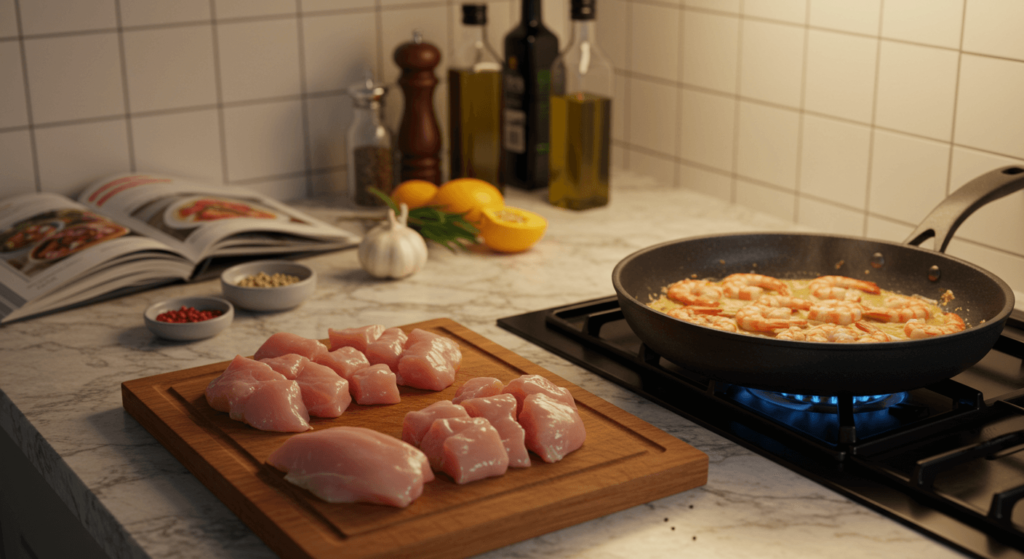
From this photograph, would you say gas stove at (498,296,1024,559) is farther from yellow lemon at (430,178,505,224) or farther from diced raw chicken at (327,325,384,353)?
yellow lemon at (430,178,505,224)

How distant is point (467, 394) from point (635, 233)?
83 centimetres

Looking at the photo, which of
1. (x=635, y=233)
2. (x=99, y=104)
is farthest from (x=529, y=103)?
(x=99, y=104)

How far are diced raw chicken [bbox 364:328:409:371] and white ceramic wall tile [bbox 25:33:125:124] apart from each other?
91cm

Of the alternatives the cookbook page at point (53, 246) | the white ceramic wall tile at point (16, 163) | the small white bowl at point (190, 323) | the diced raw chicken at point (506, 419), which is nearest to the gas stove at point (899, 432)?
the diced raw chicken at point (506, 419)

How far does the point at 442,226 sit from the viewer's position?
5.45 ft

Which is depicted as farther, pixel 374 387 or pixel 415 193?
pixel 415 193

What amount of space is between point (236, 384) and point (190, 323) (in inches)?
11.6

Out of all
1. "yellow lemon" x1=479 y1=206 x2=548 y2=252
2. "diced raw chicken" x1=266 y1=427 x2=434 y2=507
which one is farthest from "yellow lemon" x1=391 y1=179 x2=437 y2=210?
"diced raw chicken" x1=266 y1=427 x2=434 y2=507

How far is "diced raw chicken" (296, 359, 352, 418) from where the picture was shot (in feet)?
3.33

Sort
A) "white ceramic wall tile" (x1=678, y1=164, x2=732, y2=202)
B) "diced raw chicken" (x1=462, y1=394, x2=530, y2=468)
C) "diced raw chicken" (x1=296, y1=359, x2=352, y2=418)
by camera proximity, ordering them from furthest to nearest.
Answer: "white ceramic wall tile" (x1=678, y1=164, x2=732, y2=202)
"diced raw chicken" (x1=296, y1=359, x2=352, y2=418)
"diced raw chicken" (x1=462, y1=394, x2=530, y2=468)

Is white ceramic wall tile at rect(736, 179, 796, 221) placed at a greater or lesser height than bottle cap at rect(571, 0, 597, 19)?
lesser

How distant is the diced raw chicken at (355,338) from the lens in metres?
1.15

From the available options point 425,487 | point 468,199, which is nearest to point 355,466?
point 425,487

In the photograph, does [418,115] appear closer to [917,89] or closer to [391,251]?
[391,251]
